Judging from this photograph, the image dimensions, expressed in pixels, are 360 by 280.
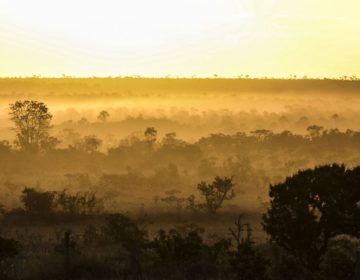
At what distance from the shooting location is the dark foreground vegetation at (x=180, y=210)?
21.2 m

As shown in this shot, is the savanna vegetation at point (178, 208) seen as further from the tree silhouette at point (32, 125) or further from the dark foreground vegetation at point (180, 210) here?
the tree silhouette at point (32, 125)

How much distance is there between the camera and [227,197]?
46.3 meters

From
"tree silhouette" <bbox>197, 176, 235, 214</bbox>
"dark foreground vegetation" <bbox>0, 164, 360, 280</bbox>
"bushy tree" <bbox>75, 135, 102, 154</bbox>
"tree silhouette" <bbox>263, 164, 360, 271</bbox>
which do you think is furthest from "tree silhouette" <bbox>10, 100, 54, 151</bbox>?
"tree silhouette" <bbox>263, 164, 360, 271</bbox>

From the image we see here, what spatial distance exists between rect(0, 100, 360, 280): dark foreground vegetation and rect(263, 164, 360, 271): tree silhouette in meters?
0.04

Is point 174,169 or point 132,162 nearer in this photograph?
point 174,169

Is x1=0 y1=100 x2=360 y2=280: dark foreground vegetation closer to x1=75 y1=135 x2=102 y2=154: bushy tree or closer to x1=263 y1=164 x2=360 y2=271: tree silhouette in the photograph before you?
x1=263 y1=164 x2=360 y2=271: tree silhouette

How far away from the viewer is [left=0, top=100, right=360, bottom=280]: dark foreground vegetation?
21.2 m

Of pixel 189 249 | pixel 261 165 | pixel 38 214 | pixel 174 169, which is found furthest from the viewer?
pixel 261 165

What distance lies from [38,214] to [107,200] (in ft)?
25.6

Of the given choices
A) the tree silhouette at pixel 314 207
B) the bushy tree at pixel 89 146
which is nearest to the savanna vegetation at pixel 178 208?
the tree silhouette at pixel 314 207

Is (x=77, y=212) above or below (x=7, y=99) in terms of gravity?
below

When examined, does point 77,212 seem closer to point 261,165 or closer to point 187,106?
point 261,165

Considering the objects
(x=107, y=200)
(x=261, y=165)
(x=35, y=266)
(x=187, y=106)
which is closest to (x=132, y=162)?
(x=261, y=165)

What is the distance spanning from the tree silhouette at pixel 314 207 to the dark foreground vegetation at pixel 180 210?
0.12ft
